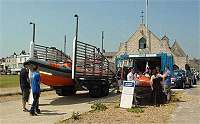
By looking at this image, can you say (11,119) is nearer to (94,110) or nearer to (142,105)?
(94,110)

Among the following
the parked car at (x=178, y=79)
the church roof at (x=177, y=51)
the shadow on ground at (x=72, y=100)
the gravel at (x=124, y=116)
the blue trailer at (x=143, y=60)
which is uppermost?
the church roof at (x=177, y=51)

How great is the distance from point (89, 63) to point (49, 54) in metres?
2.03

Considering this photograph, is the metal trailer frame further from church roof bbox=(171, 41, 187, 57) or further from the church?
church roof bbox=(171, 41, 187, 57)

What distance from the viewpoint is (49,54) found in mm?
20094

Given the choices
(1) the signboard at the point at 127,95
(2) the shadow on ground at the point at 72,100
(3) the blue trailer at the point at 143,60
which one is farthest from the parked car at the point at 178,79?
(1) the signboard at the point at 127,95

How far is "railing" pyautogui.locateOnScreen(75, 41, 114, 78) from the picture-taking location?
18.5 m

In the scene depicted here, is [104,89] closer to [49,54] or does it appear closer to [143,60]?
[49,54]

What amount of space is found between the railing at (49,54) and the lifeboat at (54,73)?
126cm

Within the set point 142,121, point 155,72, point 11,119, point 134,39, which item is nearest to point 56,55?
point 155,72

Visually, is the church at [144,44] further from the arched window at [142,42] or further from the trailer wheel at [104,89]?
the trailer wheel at [104,89]

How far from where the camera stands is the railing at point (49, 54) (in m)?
19.0

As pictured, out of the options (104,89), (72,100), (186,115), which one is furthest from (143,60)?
(186,115)

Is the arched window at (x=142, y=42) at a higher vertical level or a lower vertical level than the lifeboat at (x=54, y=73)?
higher

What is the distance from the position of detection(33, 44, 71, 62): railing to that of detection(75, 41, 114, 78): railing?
5.55 ft
